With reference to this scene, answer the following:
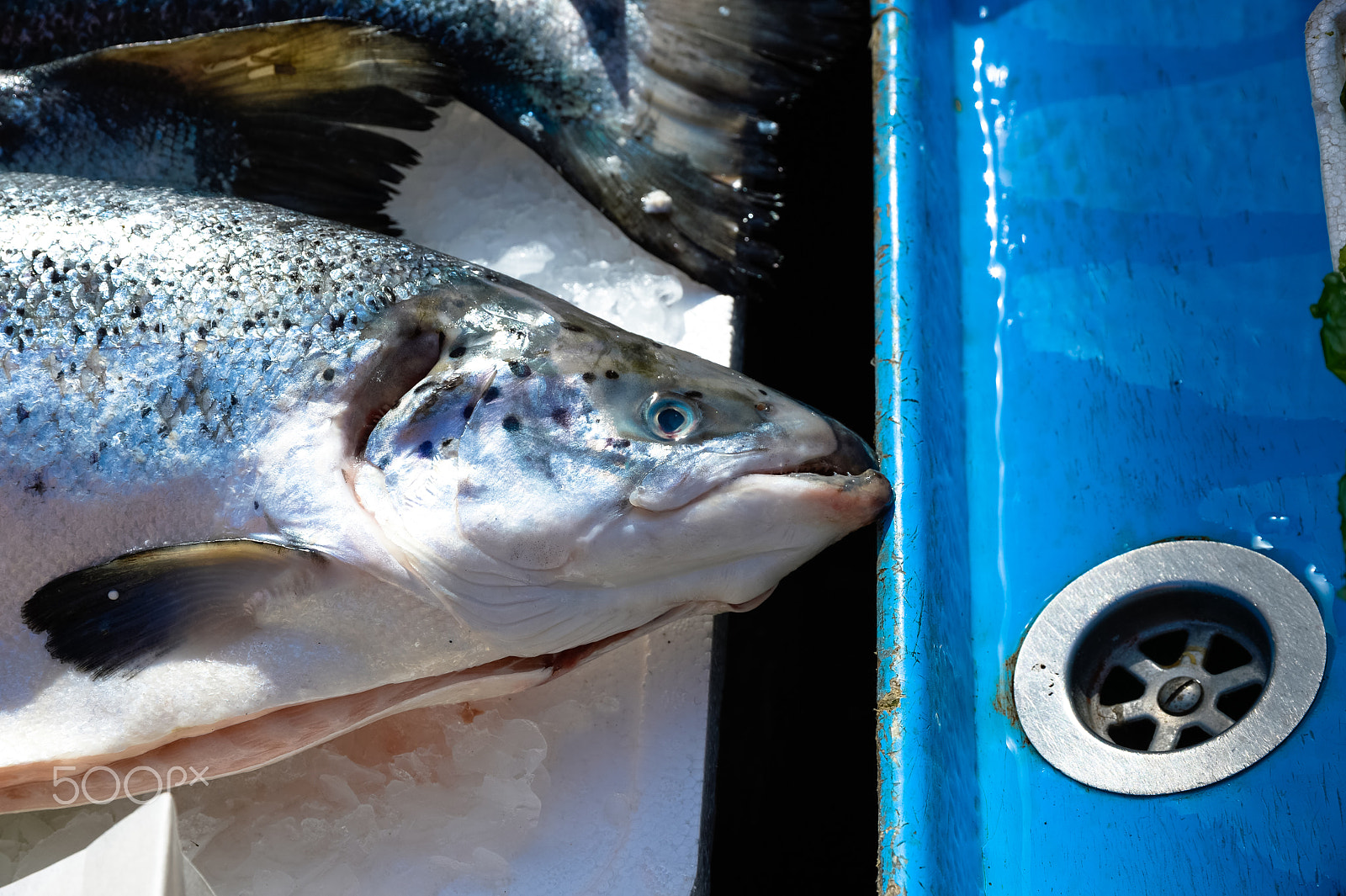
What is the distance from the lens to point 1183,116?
2.42 meters

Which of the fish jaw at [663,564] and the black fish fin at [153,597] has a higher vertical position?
the fish jaw at [663,564]

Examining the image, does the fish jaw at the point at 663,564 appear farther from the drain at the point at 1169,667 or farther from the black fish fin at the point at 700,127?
the black fish fin at the point at 700,127

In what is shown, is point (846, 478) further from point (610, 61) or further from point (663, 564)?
point (610, 61)

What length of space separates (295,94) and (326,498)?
3.88ft

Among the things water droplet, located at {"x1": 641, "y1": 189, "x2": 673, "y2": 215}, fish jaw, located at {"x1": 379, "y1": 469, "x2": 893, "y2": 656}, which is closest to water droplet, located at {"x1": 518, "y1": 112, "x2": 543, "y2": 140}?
water droplet, located at {"x1": 641, "y1": 189, "x2": 673, "y2": 215}

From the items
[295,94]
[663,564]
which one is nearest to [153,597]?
[663,564]

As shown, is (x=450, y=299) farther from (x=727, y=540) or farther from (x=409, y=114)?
(x=409, y=114)

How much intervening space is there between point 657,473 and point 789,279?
1.49m

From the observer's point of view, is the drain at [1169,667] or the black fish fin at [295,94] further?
the black fish fin at [295,94]

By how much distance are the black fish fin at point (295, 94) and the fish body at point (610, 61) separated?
174 millimetres

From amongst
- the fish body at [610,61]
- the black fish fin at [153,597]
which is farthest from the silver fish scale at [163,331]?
the fish body at [610,61]

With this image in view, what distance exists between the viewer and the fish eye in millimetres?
1778

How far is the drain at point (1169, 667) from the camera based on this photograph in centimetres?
183

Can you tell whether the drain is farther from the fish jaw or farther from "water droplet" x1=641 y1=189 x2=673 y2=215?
"water droplet" x1=641 y1=189 x2=673 y2=215
